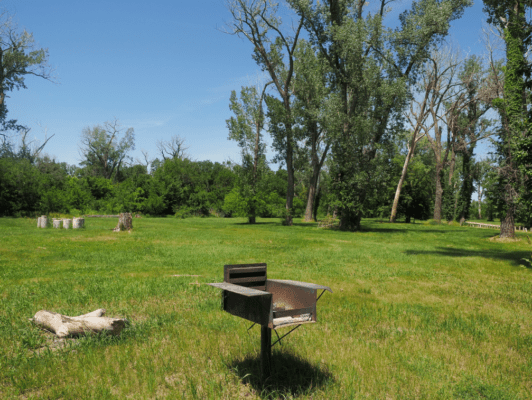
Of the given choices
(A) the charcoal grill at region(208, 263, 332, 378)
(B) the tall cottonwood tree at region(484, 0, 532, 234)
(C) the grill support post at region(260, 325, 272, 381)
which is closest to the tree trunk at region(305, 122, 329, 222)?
(B) the tall cottonwood tree at region(484, 0, 532, 234)

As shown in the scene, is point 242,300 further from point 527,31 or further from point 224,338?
point 527,31

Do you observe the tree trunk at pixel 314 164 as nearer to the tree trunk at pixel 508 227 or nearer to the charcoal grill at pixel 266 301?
the tree trunk at pixel 508 227

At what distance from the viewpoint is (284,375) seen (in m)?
3.94

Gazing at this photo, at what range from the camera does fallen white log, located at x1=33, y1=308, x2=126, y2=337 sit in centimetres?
477

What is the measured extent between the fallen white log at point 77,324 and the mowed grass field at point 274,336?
0.16m

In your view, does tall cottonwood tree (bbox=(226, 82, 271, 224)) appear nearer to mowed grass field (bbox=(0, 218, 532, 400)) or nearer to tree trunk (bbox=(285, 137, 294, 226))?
tree trunk (bbox=(285, 137, 294, 226))

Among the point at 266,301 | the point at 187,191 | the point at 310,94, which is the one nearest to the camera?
the point at 266,301

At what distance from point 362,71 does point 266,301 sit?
2419 cm

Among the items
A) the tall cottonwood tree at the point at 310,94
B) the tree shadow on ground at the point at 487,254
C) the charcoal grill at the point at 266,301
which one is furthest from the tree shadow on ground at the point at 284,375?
the tall cottonwood tree at the point at 310,94

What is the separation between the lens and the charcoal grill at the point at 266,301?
3.03m

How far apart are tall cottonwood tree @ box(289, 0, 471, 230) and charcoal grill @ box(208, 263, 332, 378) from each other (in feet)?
68.0

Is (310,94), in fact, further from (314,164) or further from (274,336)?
(274,336)

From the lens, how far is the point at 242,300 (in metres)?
3.25

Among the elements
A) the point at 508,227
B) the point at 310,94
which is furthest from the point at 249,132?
the point at 508,227
